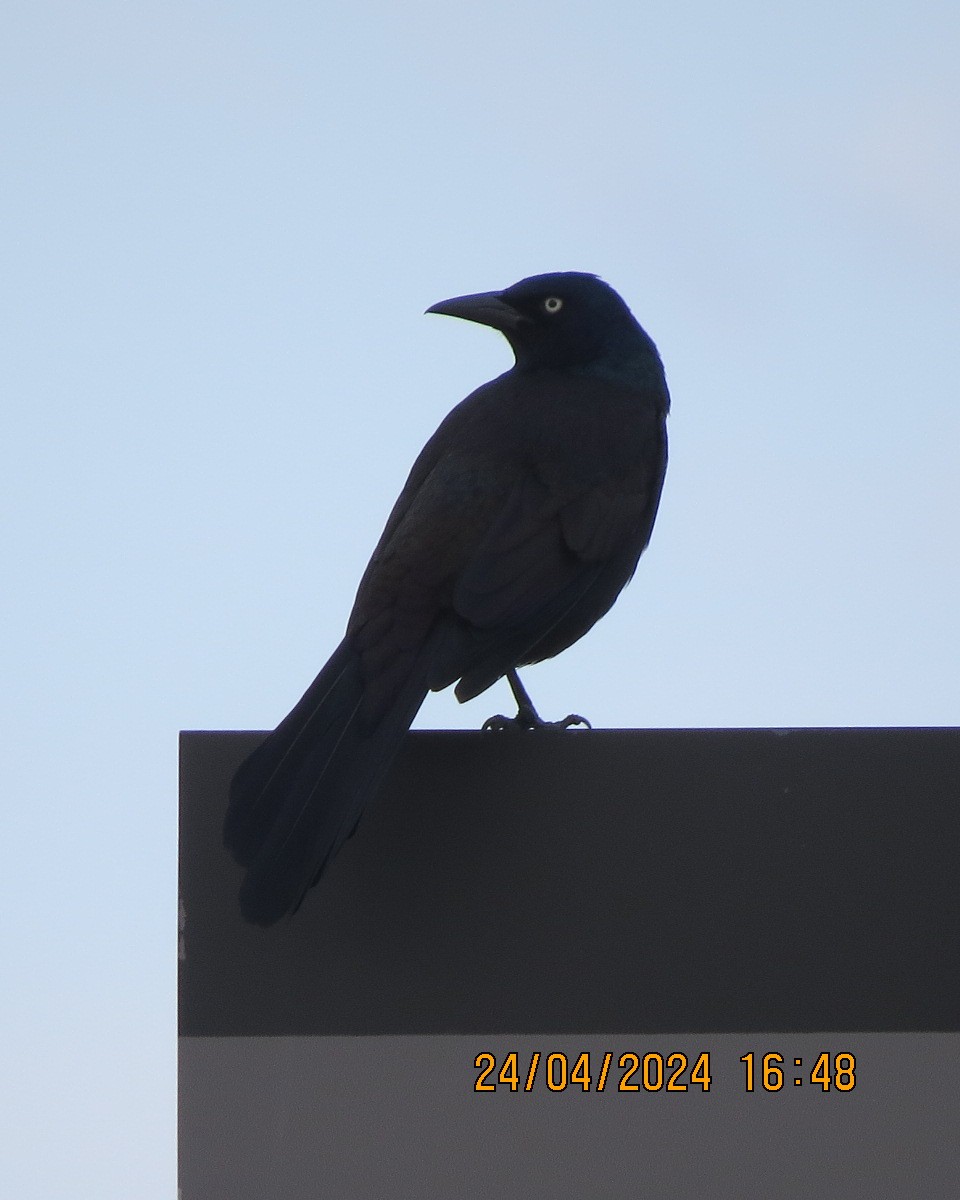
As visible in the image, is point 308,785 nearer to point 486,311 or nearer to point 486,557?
point 486,557

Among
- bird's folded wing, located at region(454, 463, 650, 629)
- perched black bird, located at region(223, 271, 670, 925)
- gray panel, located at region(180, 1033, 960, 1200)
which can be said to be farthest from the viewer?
bird's folded wing, located at region(454, 463, 650, 629)

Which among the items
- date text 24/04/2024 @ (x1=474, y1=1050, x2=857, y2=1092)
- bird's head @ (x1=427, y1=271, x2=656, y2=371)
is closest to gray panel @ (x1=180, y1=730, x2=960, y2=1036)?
date text 24/04/2024 @ (x1=474, y1=1050, x2=857, y2=1092)

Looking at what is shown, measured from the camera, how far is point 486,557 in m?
3.59

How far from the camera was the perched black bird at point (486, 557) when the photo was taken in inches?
106

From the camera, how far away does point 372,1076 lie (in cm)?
246

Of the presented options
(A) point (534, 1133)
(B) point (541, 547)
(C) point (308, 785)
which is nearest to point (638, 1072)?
(A) point (534, 1133)

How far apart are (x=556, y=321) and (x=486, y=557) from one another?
1383 millimetres

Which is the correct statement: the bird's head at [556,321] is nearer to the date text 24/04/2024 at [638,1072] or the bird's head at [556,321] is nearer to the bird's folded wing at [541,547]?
the bird's folded wing at [541,547]

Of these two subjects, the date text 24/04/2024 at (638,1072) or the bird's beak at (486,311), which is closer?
the date text 24/04/2024 at (638,1072)

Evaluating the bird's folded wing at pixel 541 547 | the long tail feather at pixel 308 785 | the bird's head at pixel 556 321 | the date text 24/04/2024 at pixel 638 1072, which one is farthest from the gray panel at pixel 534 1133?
the bird's head at pixel 556 321

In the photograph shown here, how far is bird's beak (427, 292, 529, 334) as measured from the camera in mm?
4746

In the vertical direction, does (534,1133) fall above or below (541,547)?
below

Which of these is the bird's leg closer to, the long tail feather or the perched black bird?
the perched black bird

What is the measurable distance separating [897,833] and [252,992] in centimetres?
108
